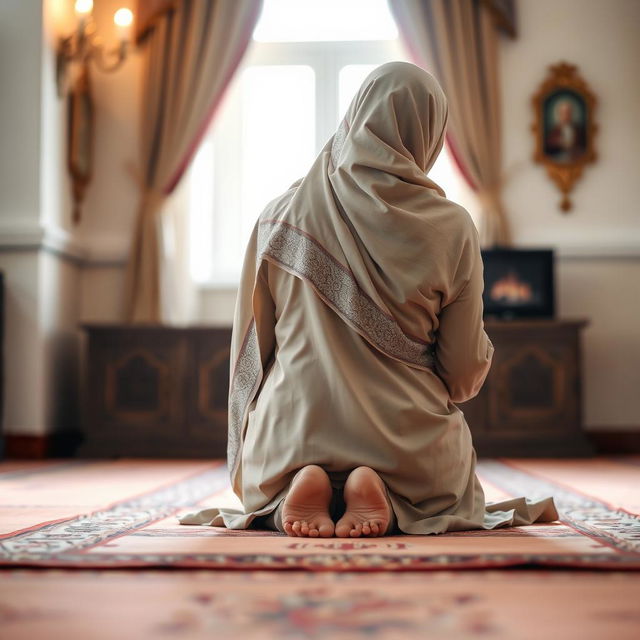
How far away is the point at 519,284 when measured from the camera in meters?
5.87

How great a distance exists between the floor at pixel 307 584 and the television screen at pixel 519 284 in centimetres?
323

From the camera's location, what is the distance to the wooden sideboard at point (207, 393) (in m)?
5.61

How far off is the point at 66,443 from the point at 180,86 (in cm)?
255

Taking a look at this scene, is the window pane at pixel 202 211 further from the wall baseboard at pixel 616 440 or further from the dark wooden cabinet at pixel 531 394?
the wall baseboard at pixel 616 440

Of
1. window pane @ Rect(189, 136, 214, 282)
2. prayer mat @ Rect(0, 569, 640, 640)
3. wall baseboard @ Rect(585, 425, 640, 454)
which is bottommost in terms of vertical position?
wall baseboard @ Rect(585, 425, 640, 454)

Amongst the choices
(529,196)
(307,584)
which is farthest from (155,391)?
(307,584)

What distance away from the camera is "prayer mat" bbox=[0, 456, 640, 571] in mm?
1794

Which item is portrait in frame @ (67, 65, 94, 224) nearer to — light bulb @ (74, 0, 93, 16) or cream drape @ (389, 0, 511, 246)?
light bulb @ (74, 0, 93, 16)

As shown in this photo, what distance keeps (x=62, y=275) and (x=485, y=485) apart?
3.32 metres

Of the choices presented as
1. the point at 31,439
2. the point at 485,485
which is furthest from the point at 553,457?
the point at 31,439

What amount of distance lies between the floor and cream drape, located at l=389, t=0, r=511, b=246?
3781mm

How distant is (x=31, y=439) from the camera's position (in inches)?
222

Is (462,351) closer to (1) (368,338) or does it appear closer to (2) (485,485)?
(1) (368,338)

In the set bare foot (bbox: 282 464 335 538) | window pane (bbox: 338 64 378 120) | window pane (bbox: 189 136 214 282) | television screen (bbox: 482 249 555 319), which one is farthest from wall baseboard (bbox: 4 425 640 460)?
bare foot (bbox: 282 464 335 538)
